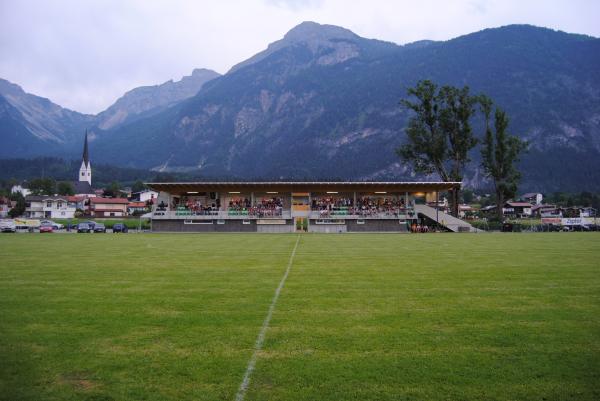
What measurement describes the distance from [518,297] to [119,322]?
7775mm

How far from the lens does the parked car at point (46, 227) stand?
5077cm

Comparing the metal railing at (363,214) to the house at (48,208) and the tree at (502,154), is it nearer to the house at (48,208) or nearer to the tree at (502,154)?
the tree at (502,154)

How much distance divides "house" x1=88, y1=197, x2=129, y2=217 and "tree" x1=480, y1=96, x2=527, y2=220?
9260 centimetres

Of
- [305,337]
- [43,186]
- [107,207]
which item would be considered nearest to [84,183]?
[43,186]

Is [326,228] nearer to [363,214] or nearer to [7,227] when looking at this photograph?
[363,214]

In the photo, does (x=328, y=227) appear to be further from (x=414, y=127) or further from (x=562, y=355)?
(x=562, y=355)

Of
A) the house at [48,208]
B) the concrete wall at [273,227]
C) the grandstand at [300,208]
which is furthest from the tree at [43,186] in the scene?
the concrete wall at [273,227]

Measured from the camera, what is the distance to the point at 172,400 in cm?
454

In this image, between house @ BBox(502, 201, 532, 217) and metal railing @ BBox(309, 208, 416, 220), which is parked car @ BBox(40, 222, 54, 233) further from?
house @ BBox(502, 201, 532, 217)

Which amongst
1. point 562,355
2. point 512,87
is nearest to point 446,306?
point 562,355

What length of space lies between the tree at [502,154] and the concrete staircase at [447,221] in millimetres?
8068

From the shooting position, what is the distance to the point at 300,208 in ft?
183

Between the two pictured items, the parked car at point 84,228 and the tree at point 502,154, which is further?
the tree at point 502,154

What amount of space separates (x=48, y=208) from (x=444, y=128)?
94170 mm
